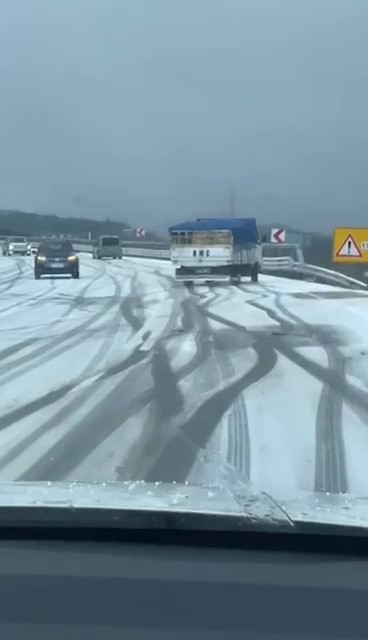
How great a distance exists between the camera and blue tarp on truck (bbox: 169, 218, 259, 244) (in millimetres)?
44028

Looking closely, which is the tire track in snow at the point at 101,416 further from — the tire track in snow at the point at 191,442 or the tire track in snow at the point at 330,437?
the tire track in snow at the point at 330,437

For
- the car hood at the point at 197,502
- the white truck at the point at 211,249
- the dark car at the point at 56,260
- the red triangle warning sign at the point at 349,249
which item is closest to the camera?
the car hood at the point at 197,502

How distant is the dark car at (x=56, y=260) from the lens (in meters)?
51.0

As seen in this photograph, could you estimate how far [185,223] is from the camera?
146 feet

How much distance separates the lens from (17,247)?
88.2 m

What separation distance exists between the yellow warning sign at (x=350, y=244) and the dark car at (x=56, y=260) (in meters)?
18.2

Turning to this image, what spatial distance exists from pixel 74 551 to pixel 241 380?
10.5m

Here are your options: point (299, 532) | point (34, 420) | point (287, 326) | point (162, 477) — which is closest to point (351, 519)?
point (299, 532)

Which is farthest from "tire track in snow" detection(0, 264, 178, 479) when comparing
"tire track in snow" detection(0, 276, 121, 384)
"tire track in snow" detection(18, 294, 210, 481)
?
"tire track in snow" detection(0, 276, 121, 384)

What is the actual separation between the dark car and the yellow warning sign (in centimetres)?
1817

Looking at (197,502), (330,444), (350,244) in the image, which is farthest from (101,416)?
(350,244)

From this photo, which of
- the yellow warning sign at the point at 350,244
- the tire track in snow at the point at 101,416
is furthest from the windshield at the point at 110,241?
the tire track in snow at the point at 101,416

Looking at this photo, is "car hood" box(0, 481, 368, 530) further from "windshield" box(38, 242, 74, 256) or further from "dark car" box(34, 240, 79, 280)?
"dark car" box(34, 240, 79, 280)

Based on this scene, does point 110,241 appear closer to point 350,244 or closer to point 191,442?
point 350,244
